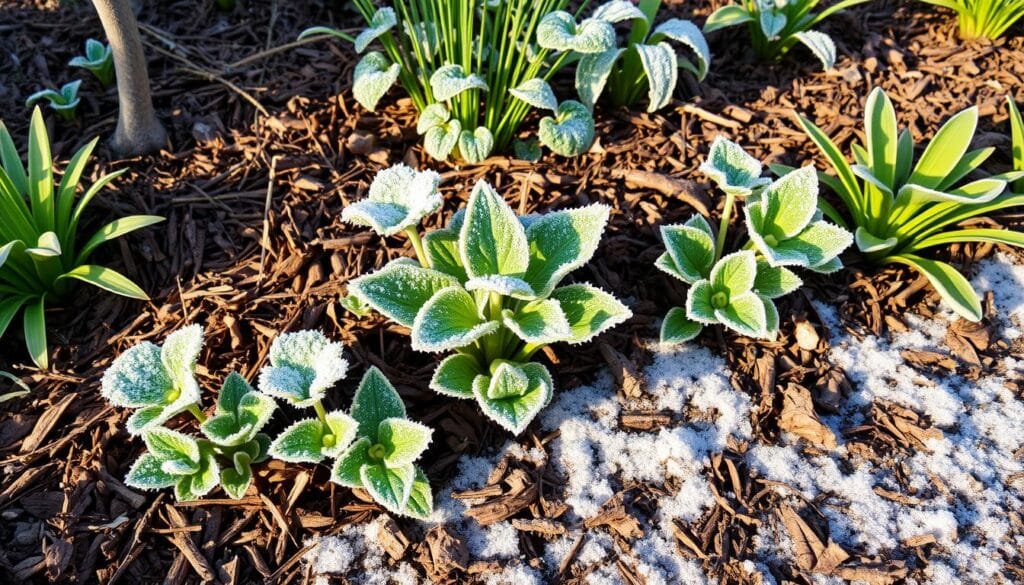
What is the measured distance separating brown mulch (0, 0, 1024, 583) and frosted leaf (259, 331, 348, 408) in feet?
0.95

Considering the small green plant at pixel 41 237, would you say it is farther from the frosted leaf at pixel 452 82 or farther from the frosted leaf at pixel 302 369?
the frosted leaf at pixel 452 82

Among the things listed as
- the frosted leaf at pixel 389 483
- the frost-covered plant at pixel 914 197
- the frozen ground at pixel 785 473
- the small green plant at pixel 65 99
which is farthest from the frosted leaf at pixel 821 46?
the small green plant at pixel 65 99

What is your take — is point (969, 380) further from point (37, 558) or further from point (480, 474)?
point (37, 558)

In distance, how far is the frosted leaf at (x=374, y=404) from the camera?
1935 mm

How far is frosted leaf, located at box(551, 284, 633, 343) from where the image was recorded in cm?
190

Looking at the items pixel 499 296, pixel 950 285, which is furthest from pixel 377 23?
pixel 950 285

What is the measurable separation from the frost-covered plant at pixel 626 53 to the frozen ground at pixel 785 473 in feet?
3.38

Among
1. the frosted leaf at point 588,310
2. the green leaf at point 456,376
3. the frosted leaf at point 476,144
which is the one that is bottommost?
the green leaf at point 456,376

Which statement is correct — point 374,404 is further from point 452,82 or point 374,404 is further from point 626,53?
point 626,53

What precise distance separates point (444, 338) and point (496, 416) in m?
0.27

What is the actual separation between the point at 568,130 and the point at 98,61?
1888mm

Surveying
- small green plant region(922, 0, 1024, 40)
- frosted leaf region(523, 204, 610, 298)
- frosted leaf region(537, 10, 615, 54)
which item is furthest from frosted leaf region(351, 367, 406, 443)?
small green plant region(922, 0, 1024, 40)

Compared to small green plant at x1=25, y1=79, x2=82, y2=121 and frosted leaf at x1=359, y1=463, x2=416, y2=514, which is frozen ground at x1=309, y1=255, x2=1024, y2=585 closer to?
frosted leaf at x1=359, y1=463, x2=416, y2=514

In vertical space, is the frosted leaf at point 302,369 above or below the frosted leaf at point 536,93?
below
